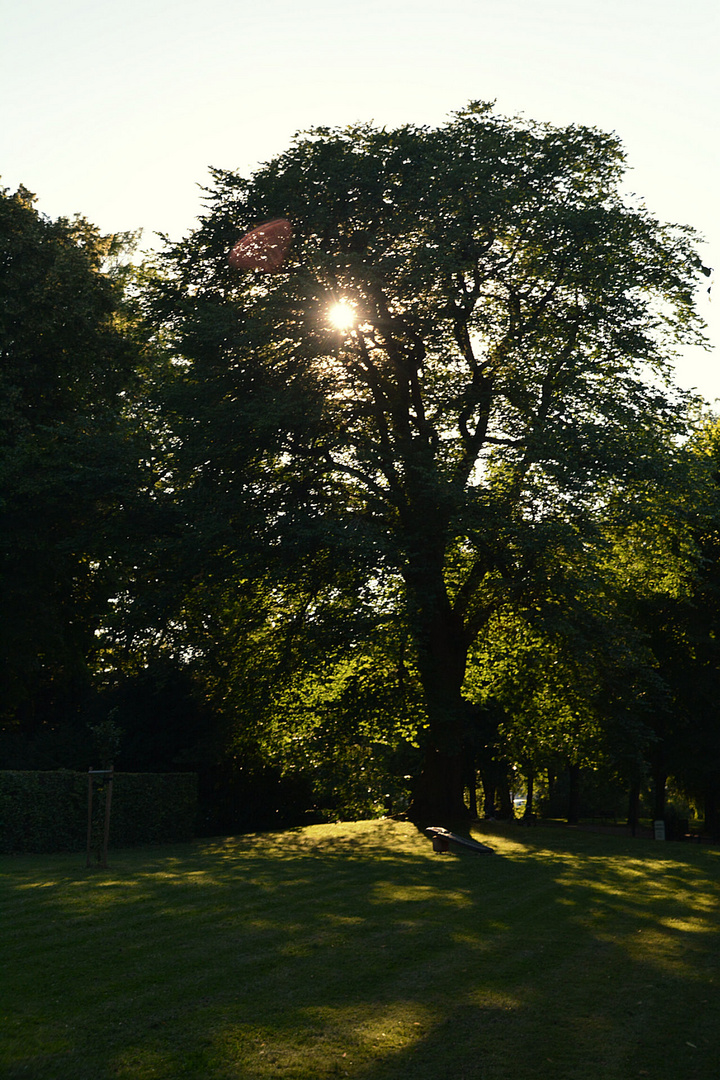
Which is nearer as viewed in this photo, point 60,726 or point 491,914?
point 491,914

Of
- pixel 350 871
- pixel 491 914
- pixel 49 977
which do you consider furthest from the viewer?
pixel 350 871

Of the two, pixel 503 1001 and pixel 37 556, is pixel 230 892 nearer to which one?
pixel 503 1001

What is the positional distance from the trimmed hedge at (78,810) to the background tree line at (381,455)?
297 centimetres

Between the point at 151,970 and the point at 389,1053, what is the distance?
3.41m

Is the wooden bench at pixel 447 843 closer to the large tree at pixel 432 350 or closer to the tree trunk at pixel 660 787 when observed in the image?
the large tree at pixel 432 350

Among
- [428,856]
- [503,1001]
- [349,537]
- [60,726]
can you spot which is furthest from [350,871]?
[60,726]

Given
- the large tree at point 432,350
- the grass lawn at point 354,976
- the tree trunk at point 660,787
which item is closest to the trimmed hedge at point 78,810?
the grass lawn at point 354,976

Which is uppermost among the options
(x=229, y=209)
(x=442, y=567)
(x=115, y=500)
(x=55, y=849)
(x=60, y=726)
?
(x=229, y=209)

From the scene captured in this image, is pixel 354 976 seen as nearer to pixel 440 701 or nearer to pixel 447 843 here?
pixel 447 843

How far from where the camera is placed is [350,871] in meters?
18.9

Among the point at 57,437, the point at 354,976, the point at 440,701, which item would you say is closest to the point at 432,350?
the point at 440,701

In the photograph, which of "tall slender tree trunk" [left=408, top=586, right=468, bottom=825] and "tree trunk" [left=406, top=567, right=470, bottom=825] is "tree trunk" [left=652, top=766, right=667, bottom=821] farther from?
"tree trunk" [left=406, top=567, right=470, bottom=825]

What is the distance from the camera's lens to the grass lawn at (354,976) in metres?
7.16

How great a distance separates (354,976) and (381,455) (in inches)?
627
